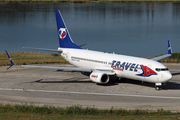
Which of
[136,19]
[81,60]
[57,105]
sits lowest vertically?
[57,105]

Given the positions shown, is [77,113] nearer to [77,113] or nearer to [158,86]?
[77,113]

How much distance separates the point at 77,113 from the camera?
93.6ft

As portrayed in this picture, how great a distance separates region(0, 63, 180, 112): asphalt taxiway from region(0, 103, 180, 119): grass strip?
299 cm

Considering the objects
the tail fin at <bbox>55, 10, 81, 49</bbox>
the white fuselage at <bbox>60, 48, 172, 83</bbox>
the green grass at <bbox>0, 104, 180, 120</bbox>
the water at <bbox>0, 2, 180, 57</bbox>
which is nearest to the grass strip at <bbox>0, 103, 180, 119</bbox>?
the green grass at <bbox>0, 104, 180, 120</bbox>

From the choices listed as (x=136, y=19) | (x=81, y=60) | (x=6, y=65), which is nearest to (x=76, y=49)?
(x=81, y=60)

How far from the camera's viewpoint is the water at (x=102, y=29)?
319ft

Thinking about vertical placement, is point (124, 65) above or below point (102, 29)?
below

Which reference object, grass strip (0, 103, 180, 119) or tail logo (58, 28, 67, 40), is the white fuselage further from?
grass strip (0, 103, 180, 119)

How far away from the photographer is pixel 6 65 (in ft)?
191

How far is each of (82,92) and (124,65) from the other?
24.1 feet

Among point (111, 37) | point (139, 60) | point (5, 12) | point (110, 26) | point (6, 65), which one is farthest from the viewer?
point (5, 12)

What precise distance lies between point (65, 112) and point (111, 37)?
83020 mm

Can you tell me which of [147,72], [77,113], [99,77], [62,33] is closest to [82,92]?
[99,77]

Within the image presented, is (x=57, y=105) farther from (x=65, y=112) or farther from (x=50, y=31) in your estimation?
(x=50, y=31)
